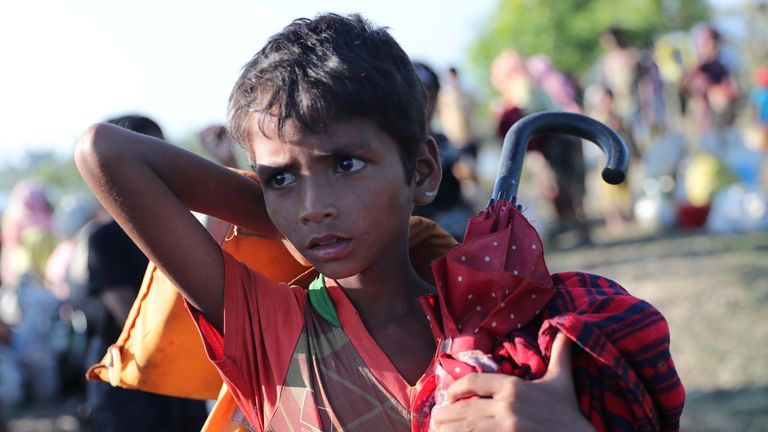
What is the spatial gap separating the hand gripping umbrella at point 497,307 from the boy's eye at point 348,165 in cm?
21

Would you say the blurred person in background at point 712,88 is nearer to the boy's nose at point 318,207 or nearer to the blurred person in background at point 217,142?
the blurred person in background at point 217,142

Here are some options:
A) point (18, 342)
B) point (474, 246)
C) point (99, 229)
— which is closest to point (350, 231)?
point (474, 246)

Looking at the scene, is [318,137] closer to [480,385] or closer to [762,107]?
[480,385]

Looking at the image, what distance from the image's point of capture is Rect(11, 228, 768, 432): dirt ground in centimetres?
507

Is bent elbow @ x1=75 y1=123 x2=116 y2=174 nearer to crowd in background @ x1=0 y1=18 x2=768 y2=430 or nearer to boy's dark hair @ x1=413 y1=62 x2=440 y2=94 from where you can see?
boy's dark hair @ x1=413 y1=62 x2=440 y2=94

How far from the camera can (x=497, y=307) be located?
1438mm

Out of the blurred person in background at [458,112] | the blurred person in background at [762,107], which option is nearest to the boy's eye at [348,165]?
the blurred person in background at [458,112]

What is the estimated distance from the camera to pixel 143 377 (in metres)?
1.90

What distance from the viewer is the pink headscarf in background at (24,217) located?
→ 912cm

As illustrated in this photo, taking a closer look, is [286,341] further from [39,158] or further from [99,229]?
[39,158]

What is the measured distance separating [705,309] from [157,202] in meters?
5.66

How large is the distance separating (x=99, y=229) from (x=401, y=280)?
2314 millimetres

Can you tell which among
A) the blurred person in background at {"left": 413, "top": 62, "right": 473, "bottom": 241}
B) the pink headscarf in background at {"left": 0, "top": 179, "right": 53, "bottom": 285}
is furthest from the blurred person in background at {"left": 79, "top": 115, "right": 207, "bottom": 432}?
the pink headscarf in background at {"left": 0, "top": 179, "right": 53, "bottom": 285}

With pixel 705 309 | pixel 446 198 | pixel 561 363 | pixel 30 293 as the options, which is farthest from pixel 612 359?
pixel 30 293
